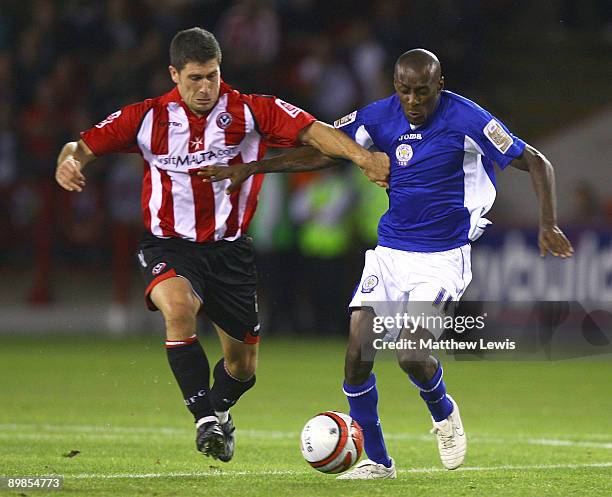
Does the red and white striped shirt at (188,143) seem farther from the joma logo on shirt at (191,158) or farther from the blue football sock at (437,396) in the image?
the blue football sock at (437,396)

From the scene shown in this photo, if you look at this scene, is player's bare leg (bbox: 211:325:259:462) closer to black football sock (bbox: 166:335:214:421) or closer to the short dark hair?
black football sock (bbox: 166:335:214:421)

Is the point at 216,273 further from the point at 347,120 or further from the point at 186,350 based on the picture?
the point at 347,120

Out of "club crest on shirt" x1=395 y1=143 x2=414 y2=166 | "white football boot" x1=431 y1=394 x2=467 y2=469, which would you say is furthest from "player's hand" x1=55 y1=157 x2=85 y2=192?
"white football boot" x1=431 y1=394 x2=467 y2=469

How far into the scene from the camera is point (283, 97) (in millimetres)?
17062

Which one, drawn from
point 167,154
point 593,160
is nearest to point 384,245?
point 167,154

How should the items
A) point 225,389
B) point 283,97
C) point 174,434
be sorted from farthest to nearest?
point 283,97
point 174,434
point 225,389

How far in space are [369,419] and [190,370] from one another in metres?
0.93

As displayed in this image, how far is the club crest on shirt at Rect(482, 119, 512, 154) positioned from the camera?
6.84m

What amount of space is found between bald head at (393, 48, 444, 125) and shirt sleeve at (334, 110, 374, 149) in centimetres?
35

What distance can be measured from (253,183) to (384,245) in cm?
79

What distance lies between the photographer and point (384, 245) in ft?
23.5

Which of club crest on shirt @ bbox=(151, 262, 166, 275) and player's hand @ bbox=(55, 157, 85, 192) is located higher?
player's hand @ bbox=(55, 157, 85, 192)

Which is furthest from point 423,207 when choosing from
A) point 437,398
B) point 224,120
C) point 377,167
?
point 224,120

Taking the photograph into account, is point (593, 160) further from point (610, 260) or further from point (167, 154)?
point (167, 154)
